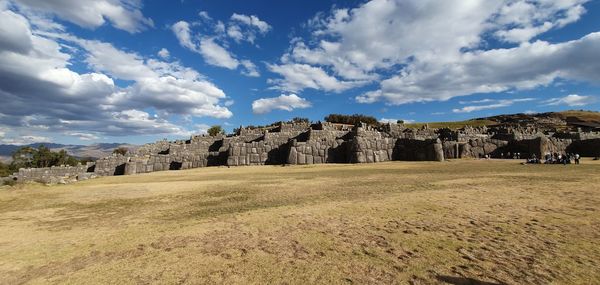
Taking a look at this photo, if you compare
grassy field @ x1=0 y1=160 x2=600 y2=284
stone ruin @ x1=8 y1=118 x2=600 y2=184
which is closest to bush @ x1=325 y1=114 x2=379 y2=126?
stone ruin @ x1=8 y1=118 x2=600 y2=184

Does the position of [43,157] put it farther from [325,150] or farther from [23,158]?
[325,150]

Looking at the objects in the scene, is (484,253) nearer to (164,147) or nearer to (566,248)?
(566,248)

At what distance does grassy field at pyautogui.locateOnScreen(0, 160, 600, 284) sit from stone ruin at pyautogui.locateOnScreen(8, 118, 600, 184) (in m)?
17.9

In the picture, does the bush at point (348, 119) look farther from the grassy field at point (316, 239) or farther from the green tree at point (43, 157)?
the grassy field at point (316, 239)

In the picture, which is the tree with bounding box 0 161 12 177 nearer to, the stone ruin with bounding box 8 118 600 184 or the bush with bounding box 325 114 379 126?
the stone ruin with bounding box 8 118 600 184

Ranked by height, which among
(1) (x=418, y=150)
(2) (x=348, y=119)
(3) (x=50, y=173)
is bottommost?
(3) (x=50, y=173)

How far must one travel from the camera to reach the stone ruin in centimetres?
2942

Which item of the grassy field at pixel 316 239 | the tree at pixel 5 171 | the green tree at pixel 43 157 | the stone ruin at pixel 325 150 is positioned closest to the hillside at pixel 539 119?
the stone ruin at pixel 325 150

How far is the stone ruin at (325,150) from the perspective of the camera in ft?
96.5

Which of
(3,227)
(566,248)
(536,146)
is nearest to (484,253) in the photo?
(566,248)

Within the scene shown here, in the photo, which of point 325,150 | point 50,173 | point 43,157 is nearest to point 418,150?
point 325,150

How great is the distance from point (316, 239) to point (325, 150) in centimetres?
2430

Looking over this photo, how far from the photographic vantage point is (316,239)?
657cm

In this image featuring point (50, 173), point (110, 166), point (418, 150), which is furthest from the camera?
point (418, 150)
